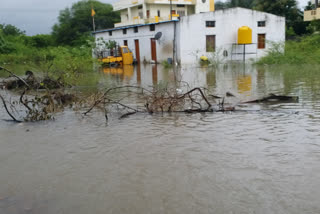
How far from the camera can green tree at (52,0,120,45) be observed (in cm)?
4975

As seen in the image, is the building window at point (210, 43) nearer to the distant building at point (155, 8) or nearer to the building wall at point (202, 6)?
the distant building at point (155, 8)

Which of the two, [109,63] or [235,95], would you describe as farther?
[109,63]

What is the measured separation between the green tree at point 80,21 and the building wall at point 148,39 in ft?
50.1

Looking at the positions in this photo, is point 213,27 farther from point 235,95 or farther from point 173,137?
point 173,137

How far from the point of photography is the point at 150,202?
3.96m

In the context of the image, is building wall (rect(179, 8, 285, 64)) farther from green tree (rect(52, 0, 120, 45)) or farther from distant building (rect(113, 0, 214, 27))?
green tree (rect(52, 0, 120, 45))

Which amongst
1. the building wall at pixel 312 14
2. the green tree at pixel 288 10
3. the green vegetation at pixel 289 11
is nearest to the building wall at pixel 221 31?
the building wall at pixel 312 14

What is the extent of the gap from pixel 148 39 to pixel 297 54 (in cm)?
1280

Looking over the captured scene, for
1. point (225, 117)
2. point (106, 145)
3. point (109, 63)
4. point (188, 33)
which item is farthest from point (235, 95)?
point (109, 63)

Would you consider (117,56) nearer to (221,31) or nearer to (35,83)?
(221,31)

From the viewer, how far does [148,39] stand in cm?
3008

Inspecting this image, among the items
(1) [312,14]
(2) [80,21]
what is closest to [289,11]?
(1) [312,14]

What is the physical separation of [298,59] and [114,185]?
67.8ft

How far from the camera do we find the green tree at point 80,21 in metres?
49.8
